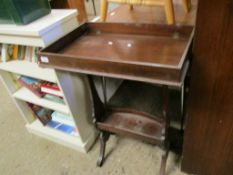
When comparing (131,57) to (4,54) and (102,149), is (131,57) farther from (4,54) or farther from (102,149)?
(4,54)

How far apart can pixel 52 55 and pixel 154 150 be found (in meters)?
0.90

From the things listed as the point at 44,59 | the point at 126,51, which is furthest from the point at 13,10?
the point at 126,51

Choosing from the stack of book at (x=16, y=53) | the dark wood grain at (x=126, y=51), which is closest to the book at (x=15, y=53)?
the stack of book at (x=16, y=53)

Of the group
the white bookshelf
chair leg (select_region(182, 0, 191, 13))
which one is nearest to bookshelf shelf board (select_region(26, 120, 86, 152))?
the white bookshelf

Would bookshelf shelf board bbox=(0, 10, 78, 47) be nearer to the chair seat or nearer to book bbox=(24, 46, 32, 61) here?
book bbox=(24, 46, 32, 61)

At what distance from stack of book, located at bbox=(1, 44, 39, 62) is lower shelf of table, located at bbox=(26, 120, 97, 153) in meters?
0.55

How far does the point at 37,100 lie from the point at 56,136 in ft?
1.00

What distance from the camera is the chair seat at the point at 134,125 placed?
110cm

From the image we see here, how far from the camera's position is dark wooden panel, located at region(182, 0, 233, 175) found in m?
0.68

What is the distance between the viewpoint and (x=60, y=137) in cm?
146

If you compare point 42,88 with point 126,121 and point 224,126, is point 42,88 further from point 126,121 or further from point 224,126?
point 224,126

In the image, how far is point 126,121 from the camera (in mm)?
1237

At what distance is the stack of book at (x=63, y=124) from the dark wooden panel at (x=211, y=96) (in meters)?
0.76

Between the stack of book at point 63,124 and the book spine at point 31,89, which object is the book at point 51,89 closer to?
the book spine at point 31,89
